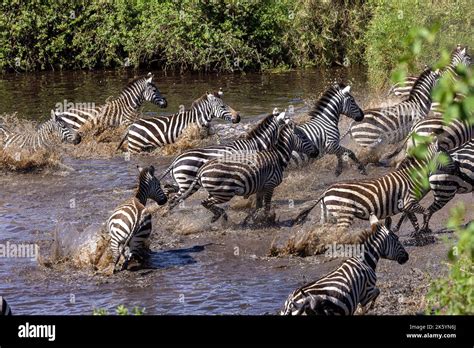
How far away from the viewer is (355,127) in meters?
16.4

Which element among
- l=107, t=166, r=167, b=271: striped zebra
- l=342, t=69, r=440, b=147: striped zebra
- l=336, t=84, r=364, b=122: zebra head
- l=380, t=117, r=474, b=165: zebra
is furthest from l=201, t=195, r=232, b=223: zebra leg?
l=336, t=84, r=364, b=122: zebra head

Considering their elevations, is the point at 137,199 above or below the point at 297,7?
below

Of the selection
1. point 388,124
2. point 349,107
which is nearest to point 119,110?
point 349,107

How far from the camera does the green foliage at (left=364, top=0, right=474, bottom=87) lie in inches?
829

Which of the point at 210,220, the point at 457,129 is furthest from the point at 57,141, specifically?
the point at 457,129

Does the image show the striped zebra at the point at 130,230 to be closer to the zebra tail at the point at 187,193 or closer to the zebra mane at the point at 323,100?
the zebra tail at the point at 187,193

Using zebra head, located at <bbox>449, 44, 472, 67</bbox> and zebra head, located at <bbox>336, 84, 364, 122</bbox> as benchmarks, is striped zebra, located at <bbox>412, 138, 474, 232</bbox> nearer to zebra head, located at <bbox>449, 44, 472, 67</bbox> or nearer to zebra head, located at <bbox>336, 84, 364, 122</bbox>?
zebra head, located at <bbox>336, 84, 364, 122</bbox>

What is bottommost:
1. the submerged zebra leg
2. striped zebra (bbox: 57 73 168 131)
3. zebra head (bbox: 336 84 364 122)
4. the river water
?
the river water

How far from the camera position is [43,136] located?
1756 cm

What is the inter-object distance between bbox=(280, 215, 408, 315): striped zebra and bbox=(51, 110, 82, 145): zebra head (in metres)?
9.19

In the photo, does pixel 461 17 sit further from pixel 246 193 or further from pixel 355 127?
pixel 246 193

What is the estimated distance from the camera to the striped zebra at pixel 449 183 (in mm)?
12586
